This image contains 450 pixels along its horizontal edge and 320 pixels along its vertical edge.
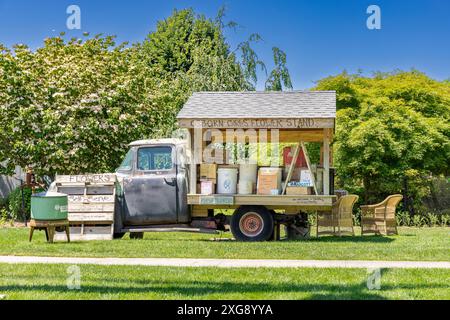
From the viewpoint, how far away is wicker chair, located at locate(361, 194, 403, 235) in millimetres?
17734

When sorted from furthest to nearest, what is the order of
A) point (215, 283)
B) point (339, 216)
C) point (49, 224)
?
point (339, 216), point (49, 224), point (215, 283)

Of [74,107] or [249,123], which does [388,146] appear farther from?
[249,123]

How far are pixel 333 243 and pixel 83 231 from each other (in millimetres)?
5380

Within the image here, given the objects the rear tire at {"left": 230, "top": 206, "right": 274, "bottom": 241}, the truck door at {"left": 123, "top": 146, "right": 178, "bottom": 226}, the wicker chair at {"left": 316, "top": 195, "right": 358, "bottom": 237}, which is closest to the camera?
the rear tire at {"left": 230, "top": 206, "right": 274, "bottom": 241}

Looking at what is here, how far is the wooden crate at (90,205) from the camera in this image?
52.0 ft

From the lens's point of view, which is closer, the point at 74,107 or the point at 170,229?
the point at 170,229

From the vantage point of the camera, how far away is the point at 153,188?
15.7m

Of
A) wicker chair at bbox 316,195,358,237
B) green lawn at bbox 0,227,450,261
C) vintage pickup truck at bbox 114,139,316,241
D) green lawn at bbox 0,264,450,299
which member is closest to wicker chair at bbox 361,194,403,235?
wicker chair at bbox 316,195,358,237

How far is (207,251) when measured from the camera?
42.0 feet

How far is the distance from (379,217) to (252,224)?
3.72 meters

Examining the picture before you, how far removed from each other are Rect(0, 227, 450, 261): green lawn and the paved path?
1.58 feet

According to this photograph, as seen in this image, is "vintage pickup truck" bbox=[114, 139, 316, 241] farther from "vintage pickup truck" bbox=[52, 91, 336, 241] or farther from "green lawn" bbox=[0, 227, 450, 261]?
"green lawn" bbox=[0, 227, 450, 261]

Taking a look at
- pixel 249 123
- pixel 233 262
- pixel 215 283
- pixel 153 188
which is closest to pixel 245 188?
pixel 249 123
